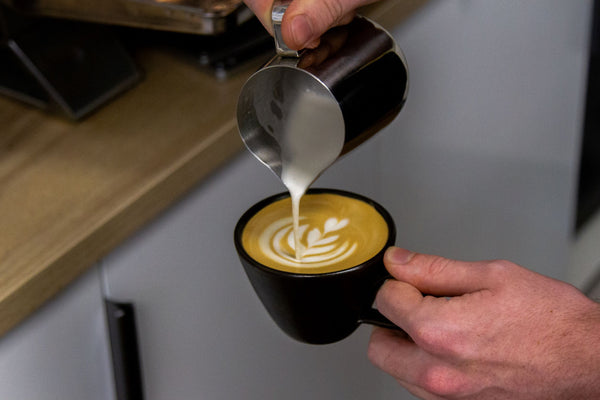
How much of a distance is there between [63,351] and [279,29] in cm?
32

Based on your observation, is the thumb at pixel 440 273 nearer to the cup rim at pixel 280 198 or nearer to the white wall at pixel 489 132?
the cup rim at pixel 280 198

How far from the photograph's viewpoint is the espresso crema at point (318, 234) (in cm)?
71

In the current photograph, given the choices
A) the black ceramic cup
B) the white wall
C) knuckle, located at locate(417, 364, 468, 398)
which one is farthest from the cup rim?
the white wall

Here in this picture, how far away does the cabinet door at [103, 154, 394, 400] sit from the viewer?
0.78 meters

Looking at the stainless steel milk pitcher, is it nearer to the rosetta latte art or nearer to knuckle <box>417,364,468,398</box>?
the rosetta latte art

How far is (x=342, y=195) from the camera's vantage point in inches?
30.6

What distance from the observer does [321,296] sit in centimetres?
65

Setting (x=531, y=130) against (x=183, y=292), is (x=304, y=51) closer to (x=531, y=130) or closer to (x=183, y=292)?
(x=183, y=292)

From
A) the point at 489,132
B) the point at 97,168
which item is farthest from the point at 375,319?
the point at 489,132

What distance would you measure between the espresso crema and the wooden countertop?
9 centimetres

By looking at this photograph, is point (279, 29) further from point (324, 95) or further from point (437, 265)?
point (437, 265)

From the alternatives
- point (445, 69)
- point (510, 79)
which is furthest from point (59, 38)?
point (510, 79)

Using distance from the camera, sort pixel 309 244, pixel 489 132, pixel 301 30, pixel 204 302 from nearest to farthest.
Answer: pixel 301 30 → pixel 309 244 → pixel 204 302 → pixel 489 132

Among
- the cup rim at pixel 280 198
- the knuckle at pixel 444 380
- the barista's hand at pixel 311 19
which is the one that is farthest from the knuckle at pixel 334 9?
the knuckle at pixel 444 380
